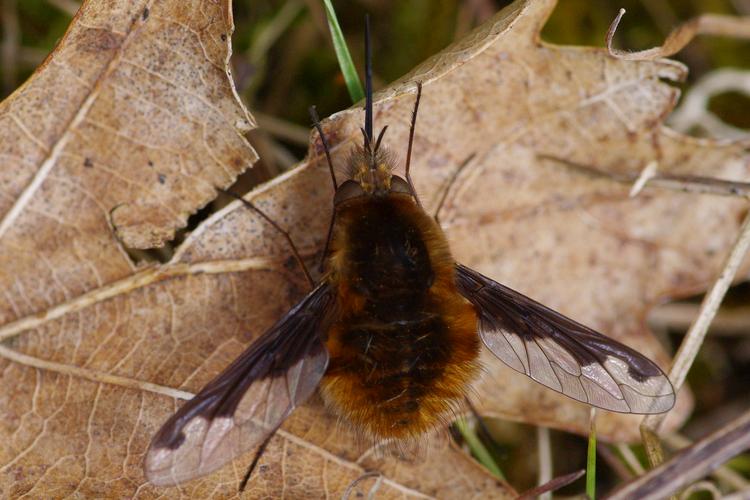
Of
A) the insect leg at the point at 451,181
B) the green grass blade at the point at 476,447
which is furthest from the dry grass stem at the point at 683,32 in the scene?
the green grass blade at the point at 476,447

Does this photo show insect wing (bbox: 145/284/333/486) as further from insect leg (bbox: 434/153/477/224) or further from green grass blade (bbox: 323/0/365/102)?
green grass blade (bbox: 323/0/365/102)

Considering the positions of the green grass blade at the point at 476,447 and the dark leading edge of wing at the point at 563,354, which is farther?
the green grass blade at the point at 476,447

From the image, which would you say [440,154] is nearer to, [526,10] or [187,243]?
[526,10]

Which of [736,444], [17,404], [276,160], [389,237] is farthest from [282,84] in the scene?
[736,444]

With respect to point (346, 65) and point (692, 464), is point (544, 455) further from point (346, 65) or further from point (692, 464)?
point (346, 65)

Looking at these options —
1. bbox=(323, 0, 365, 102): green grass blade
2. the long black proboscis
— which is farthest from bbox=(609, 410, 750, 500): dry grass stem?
bbox=(323, 0, 365, 102): green grass blade

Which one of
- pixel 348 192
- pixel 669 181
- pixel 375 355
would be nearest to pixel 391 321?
pixel 375 355

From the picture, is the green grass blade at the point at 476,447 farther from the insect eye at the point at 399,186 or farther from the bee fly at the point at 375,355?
the insect eye at the point at 399,186
